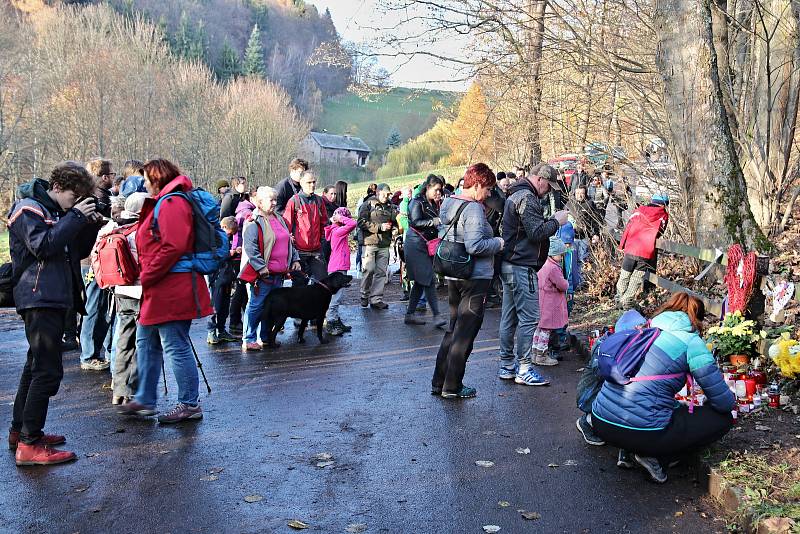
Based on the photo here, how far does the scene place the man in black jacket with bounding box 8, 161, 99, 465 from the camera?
5672 millimetres

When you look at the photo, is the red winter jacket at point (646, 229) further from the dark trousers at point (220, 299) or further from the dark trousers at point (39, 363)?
the dark trousers at point (39, 363)

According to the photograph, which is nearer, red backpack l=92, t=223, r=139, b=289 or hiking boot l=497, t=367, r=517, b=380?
red backpack l=92, t=223, r=139, b=289

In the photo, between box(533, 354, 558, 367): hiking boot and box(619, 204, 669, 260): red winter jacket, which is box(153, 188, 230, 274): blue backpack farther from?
box(619, 204, 669, 260): red winter jacket

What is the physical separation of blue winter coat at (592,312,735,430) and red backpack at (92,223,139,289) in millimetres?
4221

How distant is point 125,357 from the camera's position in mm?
7324

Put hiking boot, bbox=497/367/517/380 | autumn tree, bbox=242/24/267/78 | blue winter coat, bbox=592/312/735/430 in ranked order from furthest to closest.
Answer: autumn tree, bbox=242/24/267/78, hiking boot, bbox=497/367/517/380, blue winter coat, bbox=592/312/735/430

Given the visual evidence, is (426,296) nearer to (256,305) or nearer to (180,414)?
(256,305)

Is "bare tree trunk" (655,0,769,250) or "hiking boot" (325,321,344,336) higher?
"bare tree trunk" (655,0,769,250)

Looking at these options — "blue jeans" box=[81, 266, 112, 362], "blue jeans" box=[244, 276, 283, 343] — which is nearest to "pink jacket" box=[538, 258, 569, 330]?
"blue jeans" box=[244, 276, 283, 343]

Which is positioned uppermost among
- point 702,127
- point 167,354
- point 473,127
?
point 473,127

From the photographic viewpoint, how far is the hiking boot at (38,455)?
571 centimetres

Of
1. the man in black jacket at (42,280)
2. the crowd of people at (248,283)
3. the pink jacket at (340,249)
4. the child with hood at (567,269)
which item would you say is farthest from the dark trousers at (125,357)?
the pink jacket at (340,249)

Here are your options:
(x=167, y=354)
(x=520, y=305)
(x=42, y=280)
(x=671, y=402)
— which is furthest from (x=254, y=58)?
(x=671, y=402)

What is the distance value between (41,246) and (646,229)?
8.20 m
